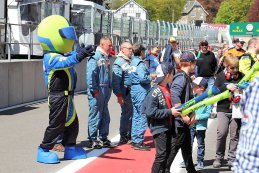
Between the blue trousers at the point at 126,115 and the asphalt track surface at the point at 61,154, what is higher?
the blue trousers at the point at 126,115

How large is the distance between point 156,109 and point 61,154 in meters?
2.73

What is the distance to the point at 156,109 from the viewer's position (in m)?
5.56

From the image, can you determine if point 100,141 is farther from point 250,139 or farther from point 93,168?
point 250,139

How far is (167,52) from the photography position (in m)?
13.3

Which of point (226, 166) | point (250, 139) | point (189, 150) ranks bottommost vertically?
point (226, 166)

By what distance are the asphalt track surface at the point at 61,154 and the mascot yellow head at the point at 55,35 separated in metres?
1.75

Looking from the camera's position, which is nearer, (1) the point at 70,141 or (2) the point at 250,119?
(2) the point at 250,119

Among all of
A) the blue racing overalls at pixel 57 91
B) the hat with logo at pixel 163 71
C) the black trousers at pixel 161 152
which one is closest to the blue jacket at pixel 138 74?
the blue racing overalls at pixel 57 91

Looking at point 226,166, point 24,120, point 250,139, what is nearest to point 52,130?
point 226,166

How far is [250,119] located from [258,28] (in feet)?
226

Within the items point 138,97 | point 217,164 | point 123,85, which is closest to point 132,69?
point 123,85

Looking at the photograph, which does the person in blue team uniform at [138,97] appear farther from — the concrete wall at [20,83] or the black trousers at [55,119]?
the concrete wall at [20,83]

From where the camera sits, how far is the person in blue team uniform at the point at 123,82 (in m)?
8.40

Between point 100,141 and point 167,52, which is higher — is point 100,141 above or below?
below
